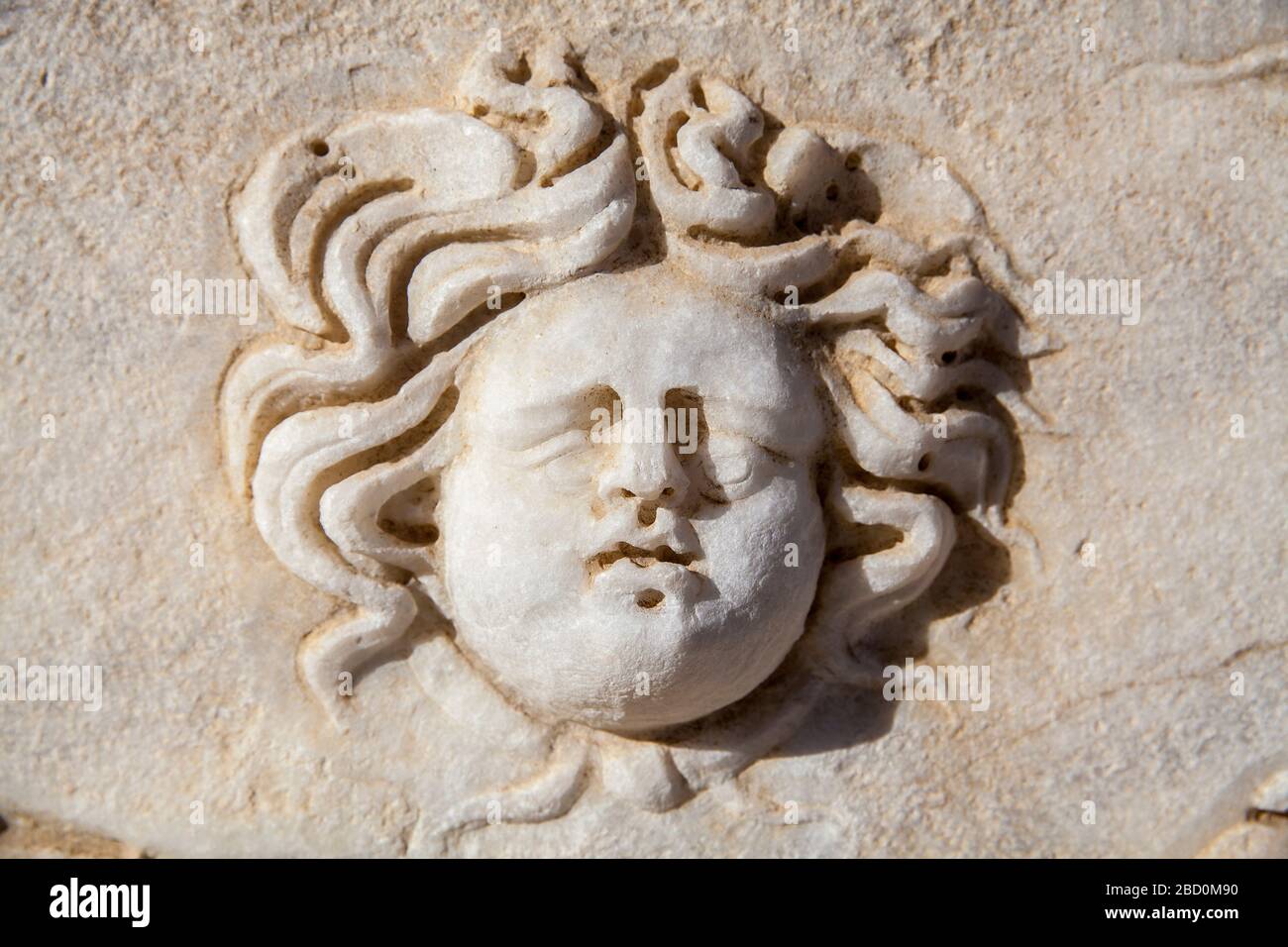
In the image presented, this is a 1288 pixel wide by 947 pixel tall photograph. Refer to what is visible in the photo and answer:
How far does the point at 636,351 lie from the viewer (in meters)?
1.91

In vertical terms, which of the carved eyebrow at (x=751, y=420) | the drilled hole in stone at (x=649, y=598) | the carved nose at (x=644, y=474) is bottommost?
the drilled hole in stone at (x=649, y=598)

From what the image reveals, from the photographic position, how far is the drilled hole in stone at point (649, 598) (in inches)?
75.6

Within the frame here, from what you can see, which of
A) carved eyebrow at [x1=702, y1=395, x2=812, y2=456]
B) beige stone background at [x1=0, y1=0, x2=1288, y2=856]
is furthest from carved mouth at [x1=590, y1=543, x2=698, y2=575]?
beige stone background at [x1=0, y1=0, x2=1288, y2=856]

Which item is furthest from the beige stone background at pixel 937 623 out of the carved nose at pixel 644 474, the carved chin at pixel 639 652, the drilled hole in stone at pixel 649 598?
the carved nose at pixel 644 474

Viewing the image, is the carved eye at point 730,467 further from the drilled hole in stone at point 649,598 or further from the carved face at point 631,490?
the drilled hole in stone at point 649,598

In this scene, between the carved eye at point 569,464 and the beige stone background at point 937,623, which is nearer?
the carved eye at point 569,464

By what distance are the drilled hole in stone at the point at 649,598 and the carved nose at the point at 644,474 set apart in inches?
5.8

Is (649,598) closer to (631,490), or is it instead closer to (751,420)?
(631,490)

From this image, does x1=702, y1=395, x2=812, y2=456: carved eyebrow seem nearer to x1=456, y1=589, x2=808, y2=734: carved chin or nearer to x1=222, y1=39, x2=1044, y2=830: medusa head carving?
x1=222, y1=39, x2=1044, y2=830: medusa head carving

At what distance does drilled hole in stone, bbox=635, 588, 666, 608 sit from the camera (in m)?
1.92

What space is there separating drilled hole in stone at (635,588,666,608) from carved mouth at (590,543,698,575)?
49 mm

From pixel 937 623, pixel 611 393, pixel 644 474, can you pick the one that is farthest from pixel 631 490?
pixel 937 623

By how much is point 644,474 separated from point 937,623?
702mm

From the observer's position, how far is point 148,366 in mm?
2062
